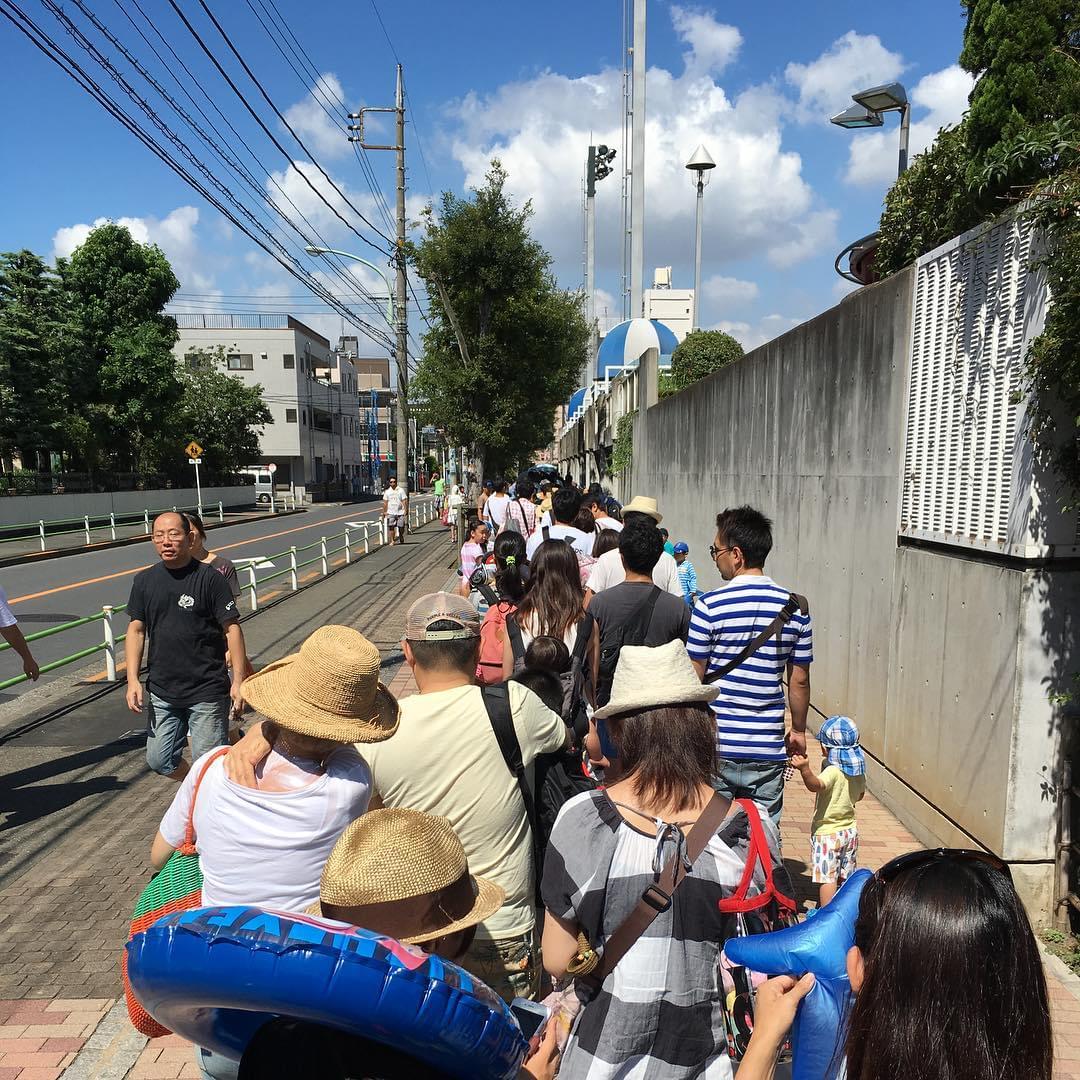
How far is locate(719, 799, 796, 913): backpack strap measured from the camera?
1703 mm

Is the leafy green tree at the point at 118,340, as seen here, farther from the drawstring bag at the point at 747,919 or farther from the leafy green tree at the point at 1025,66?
the drawstring bag at the point at 747,919

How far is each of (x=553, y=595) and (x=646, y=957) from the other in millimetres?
2929

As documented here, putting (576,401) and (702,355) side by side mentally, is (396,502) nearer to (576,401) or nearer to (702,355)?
(702,355)

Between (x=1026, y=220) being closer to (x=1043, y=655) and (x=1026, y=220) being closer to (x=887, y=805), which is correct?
(x=1043, y=655)

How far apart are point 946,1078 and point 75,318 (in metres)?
39.7

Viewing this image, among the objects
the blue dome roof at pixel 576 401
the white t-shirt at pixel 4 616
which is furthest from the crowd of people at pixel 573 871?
the blue dome roof at pixel 576 401

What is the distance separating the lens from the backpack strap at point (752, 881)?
67.1 inches

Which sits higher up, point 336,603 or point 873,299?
point 873,299

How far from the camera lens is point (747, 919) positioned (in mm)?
1733

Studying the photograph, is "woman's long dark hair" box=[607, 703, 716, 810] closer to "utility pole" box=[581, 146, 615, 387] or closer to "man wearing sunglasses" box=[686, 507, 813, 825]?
"man wearing sunglasses" box=[686, 507, 813, 825]

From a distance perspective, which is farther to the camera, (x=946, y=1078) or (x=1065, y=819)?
(x=1065, y=819)

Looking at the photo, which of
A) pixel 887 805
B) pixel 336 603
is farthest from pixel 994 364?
pixel 336 603

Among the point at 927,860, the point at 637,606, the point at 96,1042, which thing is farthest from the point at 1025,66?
the point at 96,1042

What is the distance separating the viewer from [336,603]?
14.0 meters
